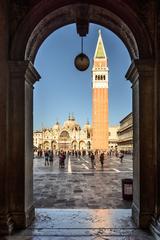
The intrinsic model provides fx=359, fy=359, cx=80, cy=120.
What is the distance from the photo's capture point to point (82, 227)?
7.23m

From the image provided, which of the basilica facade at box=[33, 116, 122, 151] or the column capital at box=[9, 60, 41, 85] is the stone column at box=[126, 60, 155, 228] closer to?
the column capital at box=[9, 60, 41, 85]

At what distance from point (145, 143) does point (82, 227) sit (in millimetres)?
2133

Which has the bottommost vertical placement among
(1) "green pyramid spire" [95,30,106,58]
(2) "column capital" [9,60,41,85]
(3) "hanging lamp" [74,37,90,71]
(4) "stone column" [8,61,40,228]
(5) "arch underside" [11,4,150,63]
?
(4) "stone column" [8,61,40,228]

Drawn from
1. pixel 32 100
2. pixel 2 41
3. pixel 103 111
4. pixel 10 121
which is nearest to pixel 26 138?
pixel 10 121

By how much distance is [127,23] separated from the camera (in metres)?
7.75

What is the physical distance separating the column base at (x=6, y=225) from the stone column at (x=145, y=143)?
2556 mm

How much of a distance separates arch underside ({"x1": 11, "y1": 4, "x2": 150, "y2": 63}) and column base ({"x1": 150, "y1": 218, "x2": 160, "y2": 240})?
3403 millimetres

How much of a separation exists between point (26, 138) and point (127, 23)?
3293 millimetres

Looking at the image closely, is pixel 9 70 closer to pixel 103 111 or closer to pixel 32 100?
pixel 32 100

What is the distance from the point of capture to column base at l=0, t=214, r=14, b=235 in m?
6.72

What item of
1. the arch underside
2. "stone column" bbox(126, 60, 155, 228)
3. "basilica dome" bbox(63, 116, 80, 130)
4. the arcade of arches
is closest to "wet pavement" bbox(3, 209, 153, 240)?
the arcade of arches

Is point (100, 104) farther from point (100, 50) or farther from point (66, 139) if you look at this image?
point (66, 139)

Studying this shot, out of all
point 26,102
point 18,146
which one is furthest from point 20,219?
point 26,102

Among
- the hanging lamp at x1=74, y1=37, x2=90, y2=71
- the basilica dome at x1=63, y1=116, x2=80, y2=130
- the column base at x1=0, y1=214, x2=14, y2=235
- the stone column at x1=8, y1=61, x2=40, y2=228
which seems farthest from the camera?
the basilica dome at x1=63, y1=116, x2=80, y2=130
